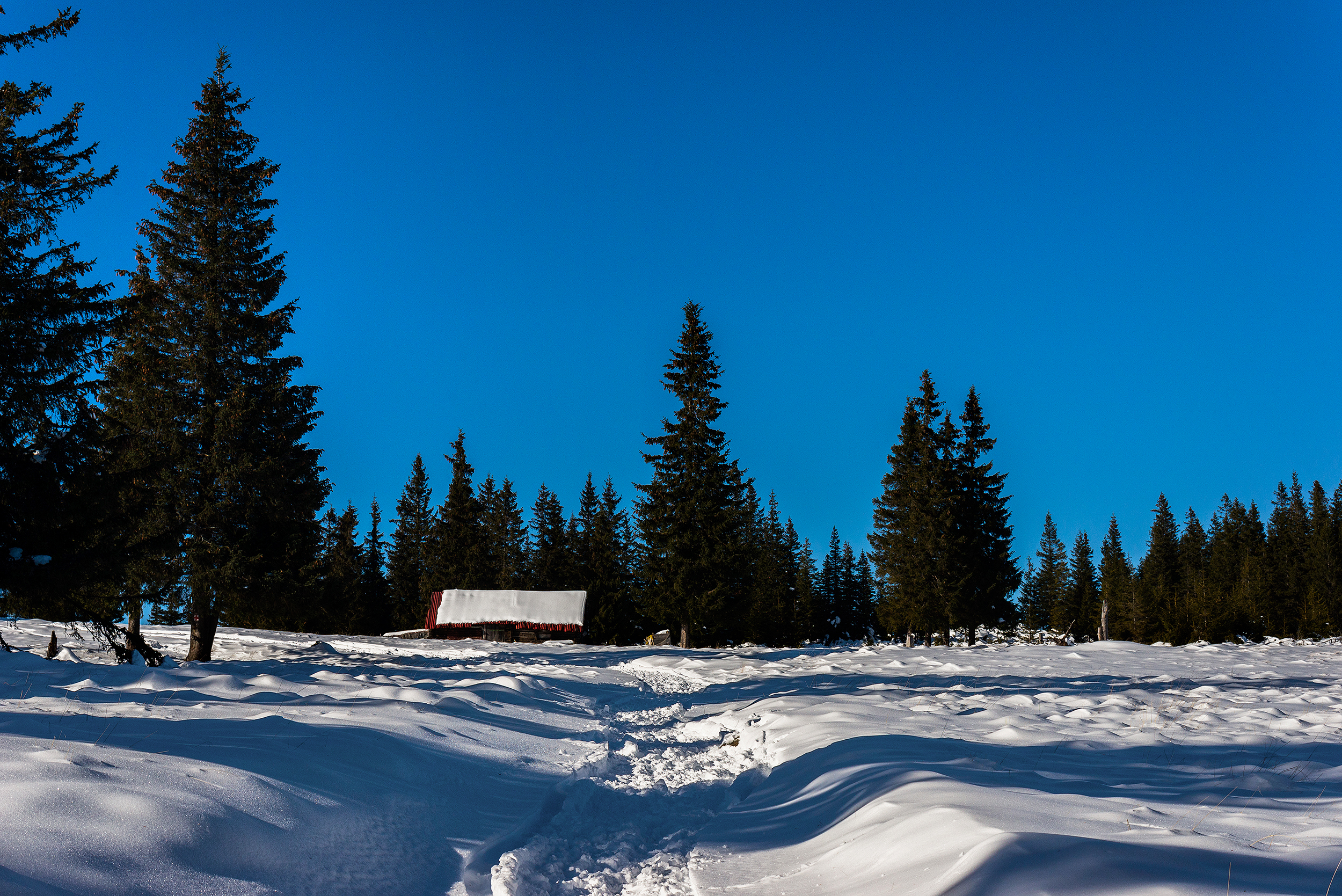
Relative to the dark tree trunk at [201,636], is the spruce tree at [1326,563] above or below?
above

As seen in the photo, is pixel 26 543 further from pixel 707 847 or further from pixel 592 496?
pixel 592 496

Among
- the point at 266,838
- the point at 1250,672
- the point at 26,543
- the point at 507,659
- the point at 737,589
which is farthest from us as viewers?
the point at 737,589

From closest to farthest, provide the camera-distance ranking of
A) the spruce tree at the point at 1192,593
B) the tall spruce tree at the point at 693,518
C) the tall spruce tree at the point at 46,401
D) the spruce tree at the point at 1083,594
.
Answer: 1. the tall spruce tree at the point at 46,401
2. the tall spruce tree at the point at 693,518
3. the spruce tree at the point at 1192,593
4. the spruce tree at the point at 1083,594

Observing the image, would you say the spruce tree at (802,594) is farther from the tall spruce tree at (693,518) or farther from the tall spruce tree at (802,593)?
the tall spruce tree at (693,518)

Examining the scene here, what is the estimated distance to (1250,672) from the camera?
1529 cm

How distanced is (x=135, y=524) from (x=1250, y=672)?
2182 centimetres

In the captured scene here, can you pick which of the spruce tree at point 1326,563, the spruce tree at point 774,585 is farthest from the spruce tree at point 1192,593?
the spruce tree at point 774,585

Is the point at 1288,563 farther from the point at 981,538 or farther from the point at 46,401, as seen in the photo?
the point at 46,401

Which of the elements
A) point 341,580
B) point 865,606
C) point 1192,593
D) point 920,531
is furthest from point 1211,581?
point 341,580

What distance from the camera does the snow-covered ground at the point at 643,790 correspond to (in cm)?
324

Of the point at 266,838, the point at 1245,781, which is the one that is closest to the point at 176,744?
the point at 266,838

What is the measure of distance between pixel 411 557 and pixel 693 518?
117 ft

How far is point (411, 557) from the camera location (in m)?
57.8

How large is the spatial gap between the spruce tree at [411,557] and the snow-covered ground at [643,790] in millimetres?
44772
